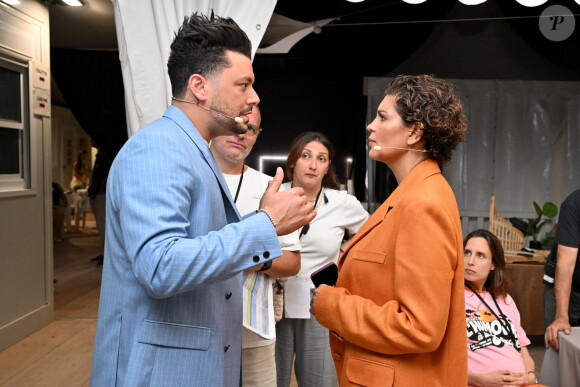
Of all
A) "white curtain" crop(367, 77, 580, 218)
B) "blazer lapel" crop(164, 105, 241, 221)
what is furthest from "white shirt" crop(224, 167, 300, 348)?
"white curtain" crop(367, 77, 580, 218)

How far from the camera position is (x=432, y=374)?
1237 millimetres

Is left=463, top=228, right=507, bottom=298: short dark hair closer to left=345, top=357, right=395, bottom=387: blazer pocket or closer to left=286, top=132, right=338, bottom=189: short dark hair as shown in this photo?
left=286, top=132, right=338, bottom=189: short dark hair

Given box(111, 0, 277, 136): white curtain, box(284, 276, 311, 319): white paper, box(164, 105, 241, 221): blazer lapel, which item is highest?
box(111, 0, 277, 136): white curtain

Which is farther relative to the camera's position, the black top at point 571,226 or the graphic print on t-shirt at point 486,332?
the black top at point 571,226

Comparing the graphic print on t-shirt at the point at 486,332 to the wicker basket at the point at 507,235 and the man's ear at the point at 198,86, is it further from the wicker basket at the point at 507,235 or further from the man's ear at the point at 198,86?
the wicker basket at the point at 507,235

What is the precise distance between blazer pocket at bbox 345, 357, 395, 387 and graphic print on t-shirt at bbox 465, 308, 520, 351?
3.42 ft

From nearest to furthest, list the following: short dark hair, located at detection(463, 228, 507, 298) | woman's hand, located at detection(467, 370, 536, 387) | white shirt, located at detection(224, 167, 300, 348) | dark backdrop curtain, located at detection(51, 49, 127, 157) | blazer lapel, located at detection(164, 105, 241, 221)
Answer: blazer lapel, located at detection(164, 105, 241, 221)
white shirt, located at detection(224, 167, 300, 348)
woman's hand, located at detection(467, 370, 536, 387)
short dark hair, located at detection(463, 228, 507, 298)
dark backdrop curtain, located at detection(51, 49, 127, 157)

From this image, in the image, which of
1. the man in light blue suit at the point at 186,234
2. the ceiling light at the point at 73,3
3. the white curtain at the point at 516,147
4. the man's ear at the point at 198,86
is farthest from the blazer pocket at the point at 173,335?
the white curtain at the point at 516,147

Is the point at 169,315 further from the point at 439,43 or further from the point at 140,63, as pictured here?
the point at 439,43

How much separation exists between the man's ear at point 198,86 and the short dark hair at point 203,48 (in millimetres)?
14

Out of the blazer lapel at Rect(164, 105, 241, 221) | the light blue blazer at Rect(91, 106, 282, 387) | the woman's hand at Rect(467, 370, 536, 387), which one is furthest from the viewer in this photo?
the woman's hand at Rect(467, 370, 536, 387)

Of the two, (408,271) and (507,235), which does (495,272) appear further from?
(507,235)

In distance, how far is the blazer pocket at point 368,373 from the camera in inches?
48.4

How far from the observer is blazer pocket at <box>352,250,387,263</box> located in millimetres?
1261
